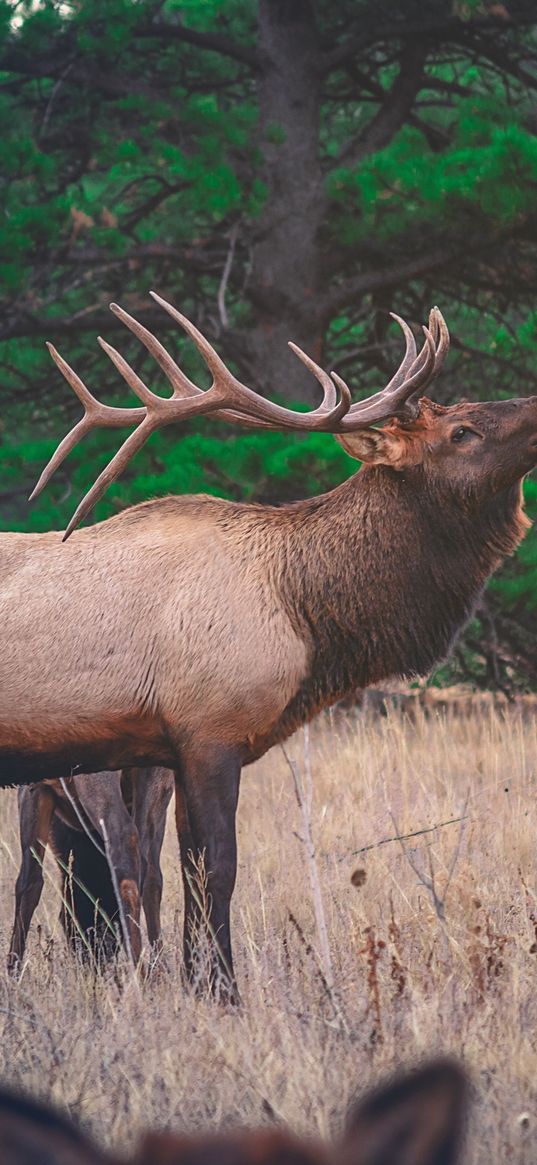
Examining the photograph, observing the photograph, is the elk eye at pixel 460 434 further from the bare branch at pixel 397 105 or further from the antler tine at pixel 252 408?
the bare branch at pixel 397 105

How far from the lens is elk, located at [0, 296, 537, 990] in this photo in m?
4.21

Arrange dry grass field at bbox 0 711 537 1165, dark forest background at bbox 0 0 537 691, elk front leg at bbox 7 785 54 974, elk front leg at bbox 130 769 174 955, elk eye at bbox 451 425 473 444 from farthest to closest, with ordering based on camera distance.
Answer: dark forest background at bbox 0 0 537 691 → elk front leg at bbox 130 769 174 955 → elk front leg at bbox 7 785 54 974 → elk eye at bbox 451 425 473 444 → dry grass field at bbox 0 711 537 1165

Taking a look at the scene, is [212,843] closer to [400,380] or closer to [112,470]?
[112,470]

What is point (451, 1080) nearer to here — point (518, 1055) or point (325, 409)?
point (518, 1055)

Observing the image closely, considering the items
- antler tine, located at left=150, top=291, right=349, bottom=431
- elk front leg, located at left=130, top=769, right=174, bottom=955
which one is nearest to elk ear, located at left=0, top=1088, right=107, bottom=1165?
antler tine, located at left=150, top=291, right=349, bottom=431

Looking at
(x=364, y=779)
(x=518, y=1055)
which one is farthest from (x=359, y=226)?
(x=518, y=1055)

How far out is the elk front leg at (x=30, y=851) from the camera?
4941 mm

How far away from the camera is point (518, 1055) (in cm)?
316

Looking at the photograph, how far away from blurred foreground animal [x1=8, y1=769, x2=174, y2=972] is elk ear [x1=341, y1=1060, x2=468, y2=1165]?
12.5ft

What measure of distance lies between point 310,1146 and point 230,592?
133 inches

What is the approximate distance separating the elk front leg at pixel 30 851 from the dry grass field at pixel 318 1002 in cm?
10

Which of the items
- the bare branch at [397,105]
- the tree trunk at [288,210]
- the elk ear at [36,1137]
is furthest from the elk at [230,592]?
the bare branch at [397,105]

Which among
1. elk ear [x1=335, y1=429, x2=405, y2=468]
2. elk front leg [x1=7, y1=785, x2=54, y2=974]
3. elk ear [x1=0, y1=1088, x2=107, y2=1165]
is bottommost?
elk front leg [x1=7, y1=785, x2=54, y2=974]

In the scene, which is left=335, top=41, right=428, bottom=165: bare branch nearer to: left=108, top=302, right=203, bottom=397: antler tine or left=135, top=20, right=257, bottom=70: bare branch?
left=135, top=20, right=257, bottom=70: bare branch
